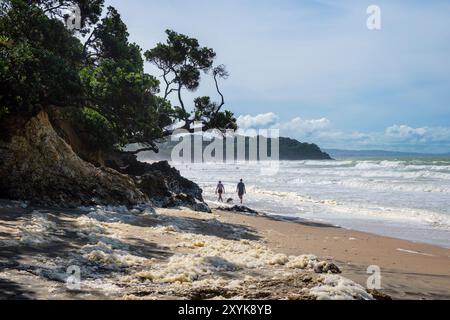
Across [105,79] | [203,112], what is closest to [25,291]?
[105,79]

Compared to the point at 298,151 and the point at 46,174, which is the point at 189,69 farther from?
the point at 298,151

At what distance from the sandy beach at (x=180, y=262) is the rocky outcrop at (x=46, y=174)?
1495mm

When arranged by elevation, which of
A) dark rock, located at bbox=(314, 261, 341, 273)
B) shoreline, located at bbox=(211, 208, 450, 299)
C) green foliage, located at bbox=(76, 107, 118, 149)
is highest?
green foliage, located at bbox=(76, 107, 118, 149)

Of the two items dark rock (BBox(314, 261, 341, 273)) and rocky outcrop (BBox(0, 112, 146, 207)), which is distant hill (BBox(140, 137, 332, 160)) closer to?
rocky outcrop (BBox(0, 112, 146, 207))

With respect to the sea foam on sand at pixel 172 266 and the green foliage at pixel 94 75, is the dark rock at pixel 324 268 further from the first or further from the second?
the green foliage at pixel 94 75

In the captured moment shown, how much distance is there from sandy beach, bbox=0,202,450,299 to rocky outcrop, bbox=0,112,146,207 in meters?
1.49

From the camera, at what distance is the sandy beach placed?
6305 mm

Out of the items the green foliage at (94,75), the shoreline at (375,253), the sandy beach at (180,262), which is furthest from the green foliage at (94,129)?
the sandy beach at (180,262)

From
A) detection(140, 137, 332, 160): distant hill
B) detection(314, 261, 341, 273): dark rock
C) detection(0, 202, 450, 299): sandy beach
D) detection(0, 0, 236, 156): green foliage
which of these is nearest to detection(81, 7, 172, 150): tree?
detection(0, 0, 236, 156): green foliage

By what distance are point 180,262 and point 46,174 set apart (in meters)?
9.46

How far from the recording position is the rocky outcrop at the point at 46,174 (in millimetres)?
14805

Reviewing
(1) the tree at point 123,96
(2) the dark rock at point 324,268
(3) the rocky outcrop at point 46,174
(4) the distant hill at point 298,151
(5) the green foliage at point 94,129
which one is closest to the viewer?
(2) the dark rock at point 324,268

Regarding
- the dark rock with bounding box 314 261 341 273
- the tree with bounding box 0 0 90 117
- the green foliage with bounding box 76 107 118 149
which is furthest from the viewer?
the green foliage with bounding box 76 107 118 149
